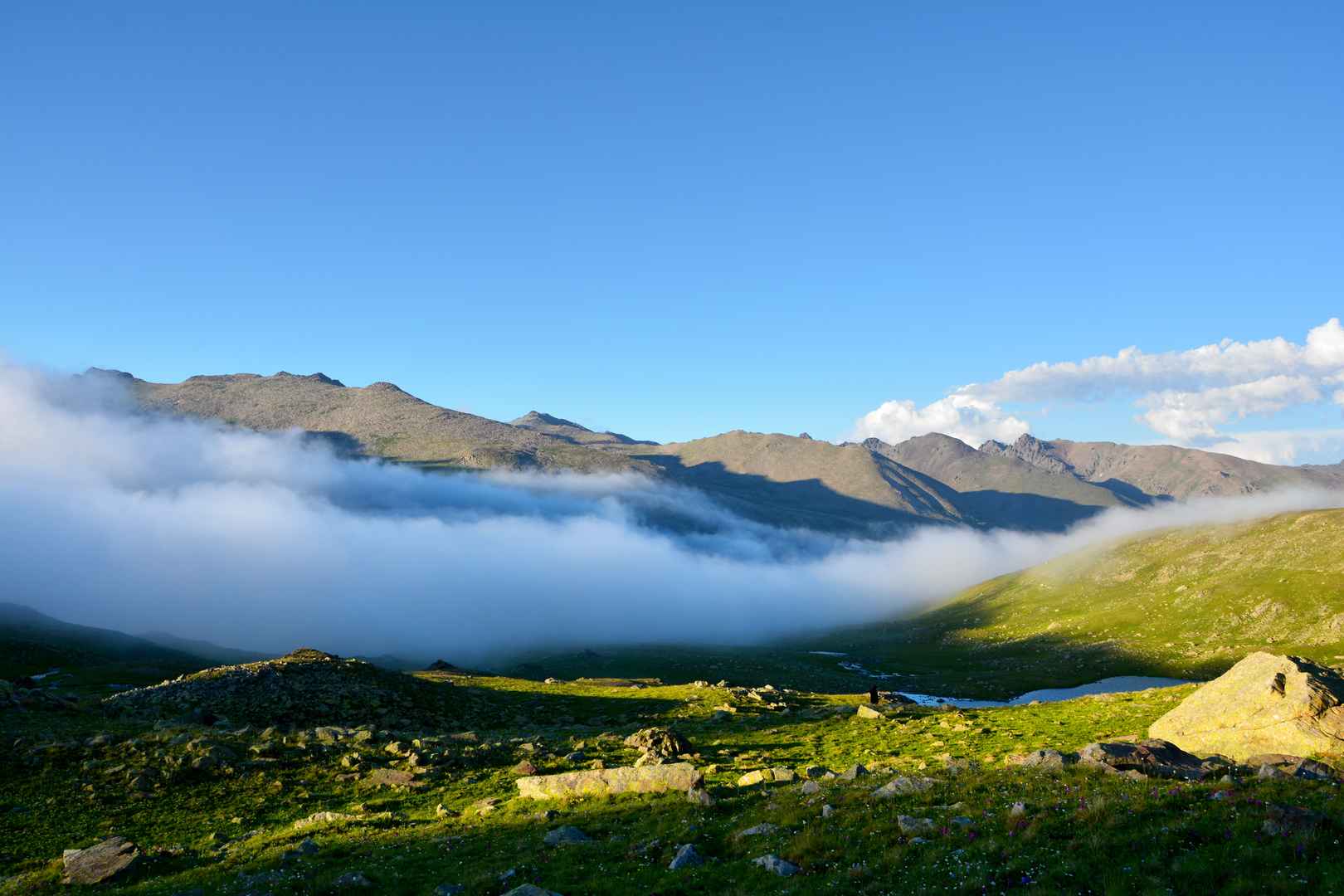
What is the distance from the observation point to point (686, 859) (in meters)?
22.2

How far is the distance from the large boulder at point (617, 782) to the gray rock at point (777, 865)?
41.0 feet

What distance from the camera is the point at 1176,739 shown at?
37531 mm

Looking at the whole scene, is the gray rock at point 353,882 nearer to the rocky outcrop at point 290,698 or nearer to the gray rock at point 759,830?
the gray rock at point 759,830

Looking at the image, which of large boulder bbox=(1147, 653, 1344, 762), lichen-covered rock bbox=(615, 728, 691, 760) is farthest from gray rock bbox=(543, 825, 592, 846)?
large boulder bbox=(1147, 653, 1344, 762)

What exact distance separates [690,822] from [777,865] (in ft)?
23.2

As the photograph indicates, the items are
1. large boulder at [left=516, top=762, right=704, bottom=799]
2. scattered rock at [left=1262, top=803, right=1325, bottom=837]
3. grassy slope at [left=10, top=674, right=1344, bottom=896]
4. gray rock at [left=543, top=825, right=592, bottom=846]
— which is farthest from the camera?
large boulder at [left=516, top=762, right=704, bottom=799]

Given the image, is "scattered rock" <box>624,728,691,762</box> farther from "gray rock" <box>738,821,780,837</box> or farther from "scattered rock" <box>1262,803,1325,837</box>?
"scattered rock" <box>1262,803,1325,837</box>

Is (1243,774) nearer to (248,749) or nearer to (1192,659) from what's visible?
(248,749)

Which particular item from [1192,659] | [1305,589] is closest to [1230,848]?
[1192,659]

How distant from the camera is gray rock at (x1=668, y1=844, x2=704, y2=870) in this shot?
21.9 m

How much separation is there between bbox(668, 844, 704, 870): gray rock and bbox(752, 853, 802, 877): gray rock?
199 cm

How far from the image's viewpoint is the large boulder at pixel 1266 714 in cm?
3231

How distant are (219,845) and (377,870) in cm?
1196

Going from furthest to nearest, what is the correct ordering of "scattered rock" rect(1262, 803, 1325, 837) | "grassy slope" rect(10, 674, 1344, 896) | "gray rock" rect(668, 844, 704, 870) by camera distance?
"gray rock" rect(668, 844, 704, 870) → "grassy slope" rect(10, 674, 1344, 896) → "scattered rock" rect(1262, 803, 1325, 837)
